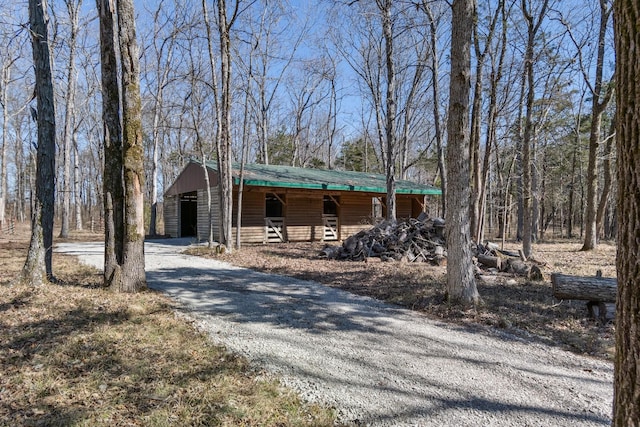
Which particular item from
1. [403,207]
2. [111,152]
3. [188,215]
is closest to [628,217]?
[111,152]

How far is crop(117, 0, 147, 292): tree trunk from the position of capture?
5359mm

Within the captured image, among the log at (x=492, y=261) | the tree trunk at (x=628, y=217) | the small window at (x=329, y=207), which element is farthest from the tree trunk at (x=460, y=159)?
the small window at (x=329, y=207)

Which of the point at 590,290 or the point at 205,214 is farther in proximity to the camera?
the point at 205,214

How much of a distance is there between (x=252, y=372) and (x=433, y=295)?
365cm

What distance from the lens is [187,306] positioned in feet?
17.2

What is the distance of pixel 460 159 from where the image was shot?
204 inches

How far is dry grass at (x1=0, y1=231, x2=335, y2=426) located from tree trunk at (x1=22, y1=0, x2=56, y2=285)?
1064 millimetres

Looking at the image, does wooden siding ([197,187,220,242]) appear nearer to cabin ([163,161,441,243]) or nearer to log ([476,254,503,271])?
cabin ([163,161,441,243])

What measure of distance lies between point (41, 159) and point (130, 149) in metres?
1.59

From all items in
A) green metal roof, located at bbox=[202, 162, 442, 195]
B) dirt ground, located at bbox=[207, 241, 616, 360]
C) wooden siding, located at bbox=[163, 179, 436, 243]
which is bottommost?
dirt ground, located at bbox=[207, 241, 616, 360]

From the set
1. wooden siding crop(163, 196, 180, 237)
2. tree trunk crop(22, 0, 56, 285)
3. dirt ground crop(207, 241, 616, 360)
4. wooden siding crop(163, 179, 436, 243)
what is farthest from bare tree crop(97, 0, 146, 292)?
wooden siding crop(163, 196, 180, 237)

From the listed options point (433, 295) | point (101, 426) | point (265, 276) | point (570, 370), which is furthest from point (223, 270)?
point (570, 370)

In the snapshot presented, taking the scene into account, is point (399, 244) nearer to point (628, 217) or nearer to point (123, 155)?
point (123, 155)

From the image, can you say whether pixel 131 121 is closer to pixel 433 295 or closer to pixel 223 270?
pixel 223 270
